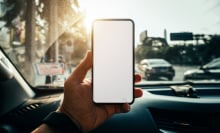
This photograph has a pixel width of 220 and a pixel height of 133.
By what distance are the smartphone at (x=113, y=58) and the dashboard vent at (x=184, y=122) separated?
0.92m

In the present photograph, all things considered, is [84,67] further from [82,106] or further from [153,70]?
[153,70]

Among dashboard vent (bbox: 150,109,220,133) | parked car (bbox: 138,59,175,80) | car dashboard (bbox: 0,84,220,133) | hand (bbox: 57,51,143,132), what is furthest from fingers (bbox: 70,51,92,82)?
parked car (bbox: 138,59,175,80)

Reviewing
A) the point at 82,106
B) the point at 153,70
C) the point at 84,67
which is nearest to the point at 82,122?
the point at 82,106

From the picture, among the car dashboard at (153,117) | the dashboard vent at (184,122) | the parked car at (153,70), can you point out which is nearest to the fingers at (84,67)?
the car dashboard at (153,117)

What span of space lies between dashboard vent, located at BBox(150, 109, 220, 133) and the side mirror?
116cm

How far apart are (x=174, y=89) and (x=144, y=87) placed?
36 centimetres

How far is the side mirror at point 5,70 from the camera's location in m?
2.93

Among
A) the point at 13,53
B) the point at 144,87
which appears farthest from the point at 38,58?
the point at 144,87

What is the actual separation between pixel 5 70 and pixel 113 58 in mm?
1216

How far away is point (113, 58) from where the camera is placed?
2070mm

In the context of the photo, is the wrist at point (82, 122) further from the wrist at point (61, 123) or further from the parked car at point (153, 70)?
the parked car at point (153, 70)

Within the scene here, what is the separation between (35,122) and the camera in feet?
9.59

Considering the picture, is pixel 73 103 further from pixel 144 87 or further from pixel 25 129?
pixel 144 87

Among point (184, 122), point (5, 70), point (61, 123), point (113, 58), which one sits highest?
point (113, 58)
